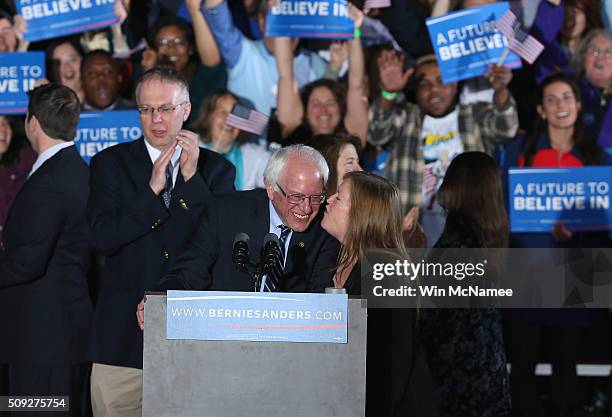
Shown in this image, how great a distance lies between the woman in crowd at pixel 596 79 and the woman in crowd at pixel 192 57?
2.02m

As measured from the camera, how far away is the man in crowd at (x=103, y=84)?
5895 mm

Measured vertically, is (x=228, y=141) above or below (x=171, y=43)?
below

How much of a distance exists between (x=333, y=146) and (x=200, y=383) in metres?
1.91

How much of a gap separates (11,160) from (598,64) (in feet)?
11.0

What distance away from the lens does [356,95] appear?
593cm

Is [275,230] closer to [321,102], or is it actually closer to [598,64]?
[321,102]

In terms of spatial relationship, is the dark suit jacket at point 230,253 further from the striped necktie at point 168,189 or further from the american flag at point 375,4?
the american flag at point 375,4

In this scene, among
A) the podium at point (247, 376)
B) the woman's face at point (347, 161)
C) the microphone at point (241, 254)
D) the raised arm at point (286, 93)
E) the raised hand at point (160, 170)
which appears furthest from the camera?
the raised arm at point (286, 93)

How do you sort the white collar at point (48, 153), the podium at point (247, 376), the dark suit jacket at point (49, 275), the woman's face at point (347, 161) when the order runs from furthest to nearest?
the woman's face at point (347, 161)
the white collar at point (48, 153)
the dark suit jacket at point (49, 275)
the podium at point (247, 376)

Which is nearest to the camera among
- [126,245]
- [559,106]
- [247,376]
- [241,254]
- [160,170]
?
[241,254]

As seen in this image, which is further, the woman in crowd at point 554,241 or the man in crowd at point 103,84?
the man in crowd at point 103,84

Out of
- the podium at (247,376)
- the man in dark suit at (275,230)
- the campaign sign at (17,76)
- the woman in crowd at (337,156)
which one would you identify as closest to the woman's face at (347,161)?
the woman in crowd at (337,156)

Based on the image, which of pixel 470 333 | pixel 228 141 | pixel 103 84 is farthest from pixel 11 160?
pixel 470 333

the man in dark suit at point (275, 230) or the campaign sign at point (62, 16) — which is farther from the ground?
the campaign sign at point (62, 16)
